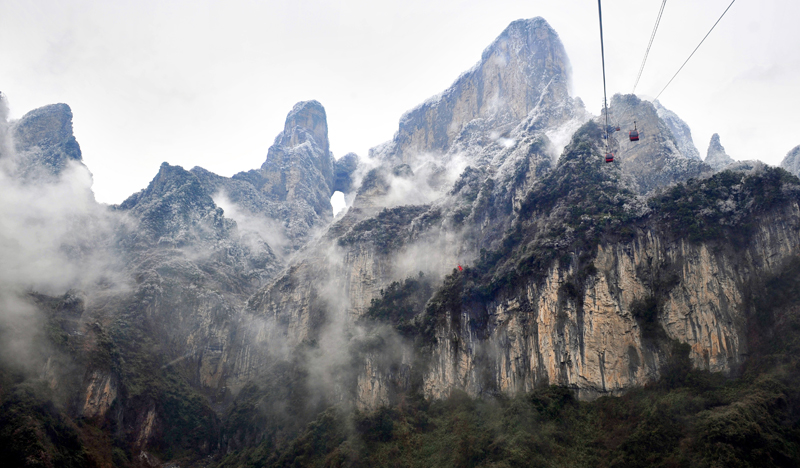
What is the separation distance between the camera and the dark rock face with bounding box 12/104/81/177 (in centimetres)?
10936

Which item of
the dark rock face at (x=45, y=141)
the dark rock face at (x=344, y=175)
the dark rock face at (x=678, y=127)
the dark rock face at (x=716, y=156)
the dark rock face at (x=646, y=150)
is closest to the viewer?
the dark rock face at (x=646, y=150)

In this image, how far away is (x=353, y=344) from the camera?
255 ft

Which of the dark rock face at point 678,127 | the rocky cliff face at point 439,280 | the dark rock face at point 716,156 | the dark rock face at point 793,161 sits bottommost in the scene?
the rocky cliff face at point 439,280

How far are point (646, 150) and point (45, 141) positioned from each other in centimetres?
14212

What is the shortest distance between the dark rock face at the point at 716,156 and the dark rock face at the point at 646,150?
24851mm

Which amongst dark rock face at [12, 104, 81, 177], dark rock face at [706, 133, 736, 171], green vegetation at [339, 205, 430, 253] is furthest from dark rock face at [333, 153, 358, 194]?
dark rock face at [706, 133, 736, 171]

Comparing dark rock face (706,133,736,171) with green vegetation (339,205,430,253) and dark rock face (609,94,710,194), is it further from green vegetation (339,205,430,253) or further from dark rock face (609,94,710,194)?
green vegetation (339,205,430,253)

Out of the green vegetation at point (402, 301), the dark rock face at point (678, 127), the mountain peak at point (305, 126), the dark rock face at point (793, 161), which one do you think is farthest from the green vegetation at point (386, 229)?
the dark rock face at point (678, 127)

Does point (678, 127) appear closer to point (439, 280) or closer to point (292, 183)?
point (439, 280)

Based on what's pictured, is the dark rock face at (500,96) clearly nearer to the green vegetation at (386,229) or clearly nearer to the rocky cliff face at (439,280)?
the rocky cliff face at (439,280)

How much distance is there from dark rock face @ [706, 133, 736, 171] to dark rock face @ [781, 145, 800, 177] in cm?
1167

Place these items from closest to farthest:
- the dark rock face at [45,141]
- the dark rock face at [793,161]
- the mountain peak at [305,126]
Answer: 1. the dark rock face at [793,161]
2. the dark rock face at [45,141]
3. the mountain peak at [305,126]

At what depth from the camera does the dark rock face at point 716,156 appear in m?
99.4

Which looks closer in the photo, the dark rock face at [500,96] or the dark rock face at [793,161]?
the dark rock face at [793,161]
